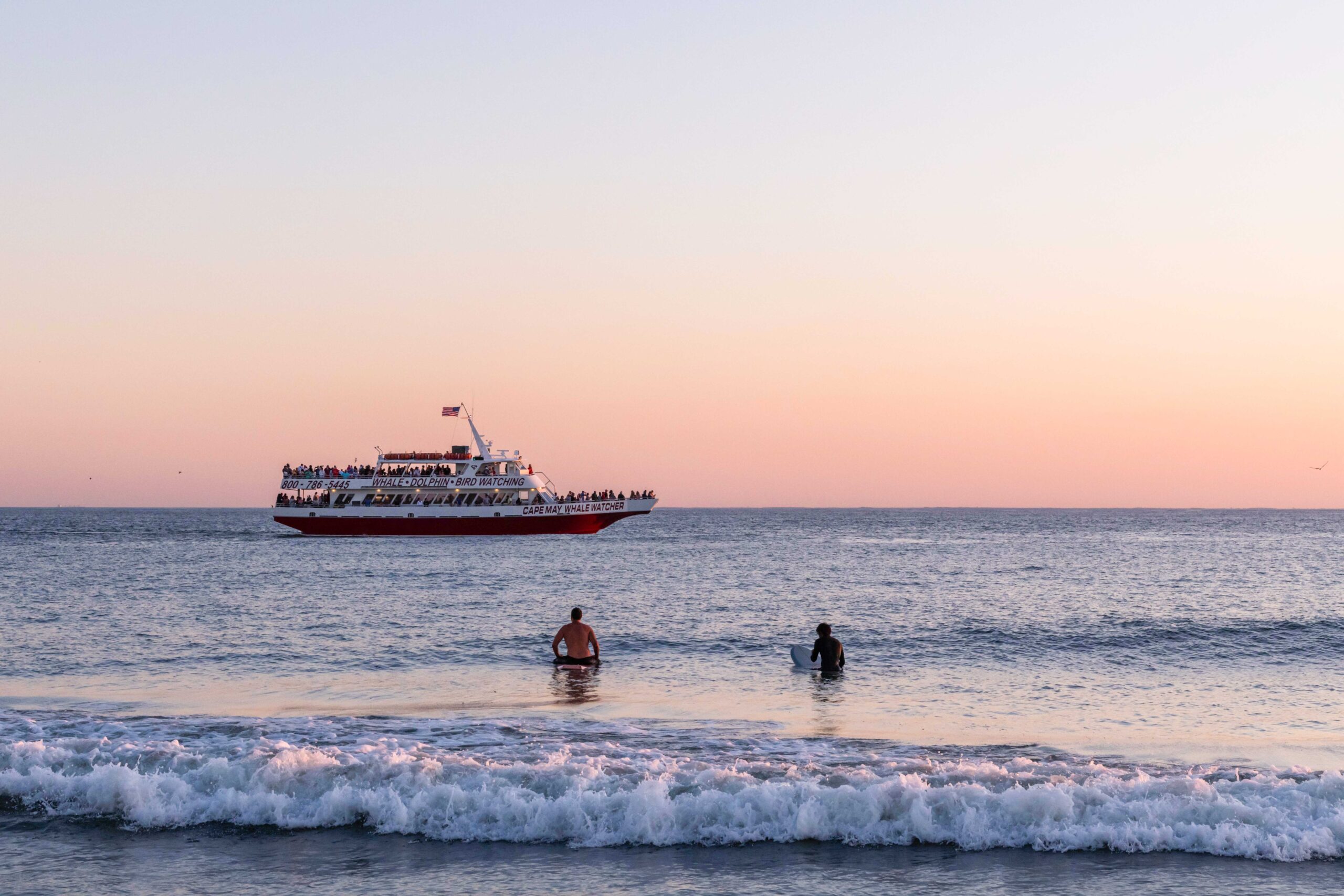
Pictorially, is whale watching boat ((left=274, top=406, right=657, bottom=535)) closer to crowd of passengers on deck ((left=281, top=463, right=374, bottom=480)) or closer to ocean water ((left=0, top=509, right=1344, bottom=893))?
crowd of passengers on deck ((left=281, top=463, right=374, bottom=480))

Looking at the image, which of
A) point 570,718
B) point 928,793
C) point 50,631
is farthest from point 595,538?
point 928,793

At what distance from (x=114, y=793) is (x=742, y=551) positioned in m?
60.5

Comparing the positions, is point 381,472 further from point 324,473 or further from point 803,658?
point 803,658

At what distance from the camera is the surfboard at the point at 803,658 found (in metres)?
18.6

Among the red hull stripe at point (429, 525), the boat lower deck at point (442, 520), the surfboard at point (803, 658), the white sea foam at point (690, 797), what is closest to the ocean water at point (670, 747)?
the white sea foam at point (690, 797)

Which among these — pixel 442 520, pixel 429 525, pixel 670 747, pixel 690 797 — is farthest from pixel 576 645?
pixel 429 525

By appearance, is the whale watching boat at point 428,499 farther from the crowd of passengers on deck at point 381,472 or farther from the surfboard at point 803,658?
the surfboard at point 803,658

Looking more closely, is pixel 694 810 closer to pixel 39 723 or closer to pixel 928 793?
pixel 928 793

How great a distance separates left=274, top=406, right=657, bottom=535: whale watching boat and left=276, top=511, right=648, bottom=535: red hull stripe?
0.06m

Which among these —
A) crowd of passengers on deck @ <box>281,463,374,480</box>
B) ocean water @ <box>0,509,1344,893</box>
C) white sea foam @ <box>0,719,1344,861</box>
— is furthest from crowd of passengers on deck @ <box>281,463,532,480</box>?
white sea foam @ <box>0,719,1344,861</box>

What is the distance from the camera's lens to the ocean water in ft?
26.8

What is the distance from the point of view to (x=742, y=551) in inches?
2719

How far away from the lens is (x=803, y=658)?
1867 centimetres

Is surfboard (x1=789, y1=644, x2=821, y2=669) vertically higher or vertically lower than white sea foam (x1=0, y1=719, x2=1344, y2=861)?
lower
